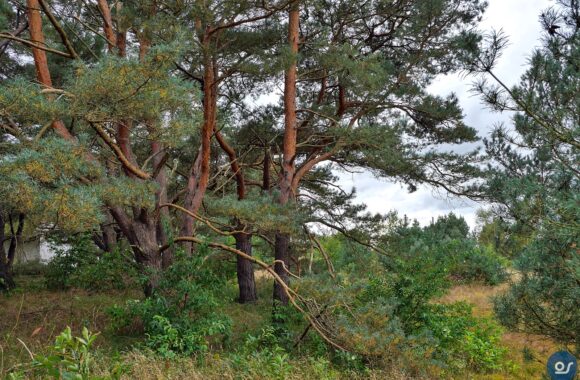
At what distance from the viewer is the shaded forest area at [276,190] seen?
15.6ft

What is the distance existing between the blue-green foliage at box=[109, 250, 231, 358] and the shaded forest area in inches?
1.3

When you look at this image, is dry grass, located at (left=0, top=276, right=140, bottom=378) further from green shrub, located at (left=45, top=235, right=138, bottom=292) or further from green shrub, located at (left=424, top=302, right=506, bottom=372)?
green shrub, located at (left=424, top=302, right=506, bottom=372)

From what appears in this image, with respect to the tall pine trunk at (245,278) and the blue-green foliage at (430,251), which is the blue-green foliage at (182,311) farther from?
the tall pine trunk at (245,278)

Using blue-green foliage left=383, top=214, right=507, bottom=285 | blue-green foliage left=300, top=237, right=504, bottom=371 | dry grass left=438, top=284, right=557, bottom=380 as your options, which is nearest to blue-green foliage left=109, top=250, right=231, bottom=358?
blue-green foliage left=300, top=237, right=504, bottom=371

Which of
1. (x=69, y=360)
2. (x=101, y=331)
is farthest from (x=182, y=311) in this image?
(x=69, y=360)

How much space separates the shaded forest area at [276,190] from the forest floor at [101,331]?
6cm

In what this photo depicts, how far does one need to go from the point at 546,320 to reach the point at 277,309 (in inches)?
160

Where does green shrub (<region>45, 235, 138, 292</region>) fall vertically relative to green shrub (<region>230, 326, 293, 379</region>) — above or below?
above

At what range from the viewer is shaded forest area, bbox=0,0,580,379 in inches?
188

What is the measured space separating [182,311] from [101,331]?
148 cm

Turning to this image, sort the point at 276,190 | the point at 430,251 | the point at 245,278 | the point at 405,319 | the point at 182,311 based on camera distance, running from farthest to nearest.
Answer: the point at 245,278, the point at 276,190, the point at 430,251, the point at 405,319, the point at 182,311

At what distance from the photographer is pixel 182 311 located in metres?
6.83

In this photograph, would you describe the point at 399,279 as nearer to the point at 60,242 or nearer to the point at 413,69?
the point at 413,69

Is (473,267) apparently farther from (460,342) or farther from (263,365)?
(263,365)
